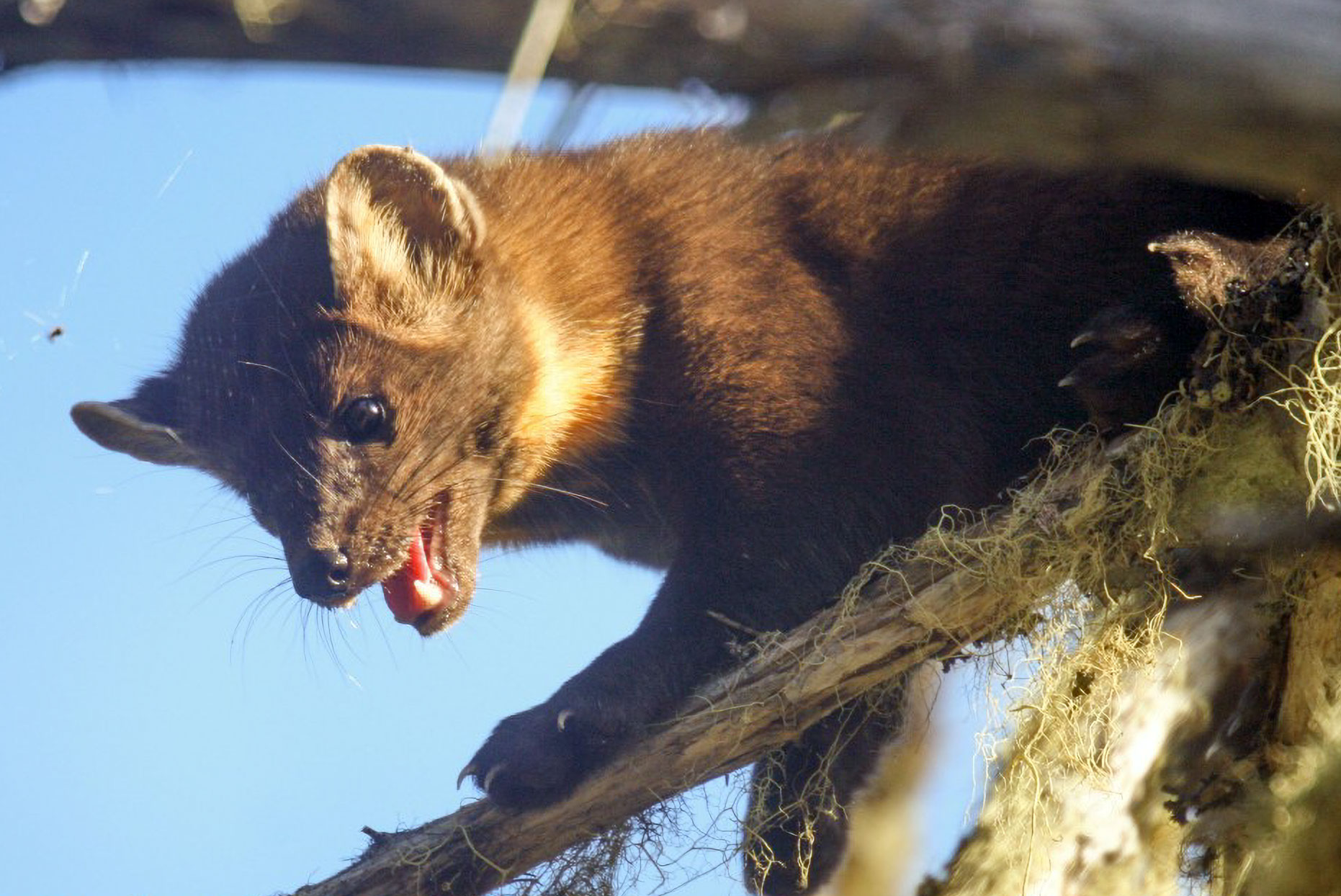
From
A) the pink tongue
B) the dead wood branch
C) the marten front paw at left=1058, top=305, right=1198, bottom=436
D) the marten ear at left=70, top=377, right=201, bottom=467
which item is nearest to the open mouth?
the pink tongue

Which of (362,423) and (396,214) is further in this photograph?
(396,214)

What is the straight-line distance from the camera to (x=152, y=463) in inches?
213

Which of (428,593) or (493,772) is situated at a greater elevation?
(428,593)

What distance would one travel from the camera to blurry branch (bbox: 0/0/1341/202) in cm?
117

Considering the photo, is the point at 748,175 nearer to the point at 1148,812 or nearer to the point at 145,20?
the point at 1148,812

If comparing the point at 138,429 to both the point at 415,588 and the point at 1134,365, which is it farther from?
the point at 1134,365

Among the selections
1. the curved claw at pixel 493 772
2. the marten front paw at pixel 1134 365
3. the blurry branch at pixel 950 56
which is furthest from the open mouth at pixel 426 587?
the blurry branch at pixel 950 56

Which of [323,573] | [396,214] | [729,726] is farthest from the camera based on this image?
[396,214]

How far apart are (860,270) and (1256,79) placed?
131 inches

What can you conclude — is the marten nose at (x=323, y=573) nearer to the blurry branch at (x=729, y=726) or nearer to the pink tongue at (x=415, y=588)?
the pink tongue at (x=415, y=588)

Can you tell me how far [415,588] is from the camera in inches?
177

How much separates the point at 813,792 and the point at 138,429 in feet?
8.81

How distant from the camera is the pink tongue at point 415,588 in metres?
4.49

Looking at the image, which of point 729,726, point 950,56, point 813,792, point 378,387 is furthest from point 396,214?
point 950,56
